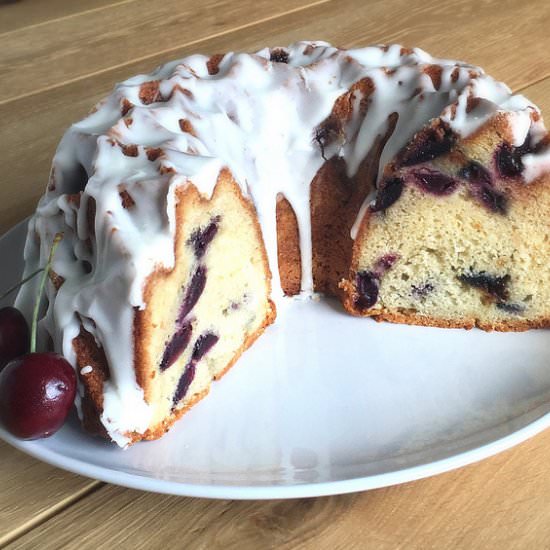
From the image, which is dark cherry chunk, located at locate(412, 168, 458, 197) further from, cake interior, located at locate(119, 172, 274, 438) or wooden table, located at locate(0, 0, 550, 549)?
wooden table, located at locate(0, 0, 550, 549)

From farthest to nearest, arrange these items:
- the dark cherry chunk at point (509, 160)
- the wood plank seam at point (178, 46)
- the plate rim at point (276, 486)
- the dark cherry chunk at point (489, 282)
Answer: the wood plank seam at point (178, 46) → the dark cherry chunk at point (489, 282) → the dark cherry chunk at point (509, 160) → the plate rim at point (276, 486)

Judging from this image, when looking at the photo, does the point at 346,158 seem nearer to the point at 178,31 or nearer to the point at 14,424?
the point at 14,424

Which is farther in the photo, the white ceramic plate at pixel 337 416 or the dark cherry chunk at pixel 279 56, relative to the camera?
the dark cherry chunk at pixel 279 56

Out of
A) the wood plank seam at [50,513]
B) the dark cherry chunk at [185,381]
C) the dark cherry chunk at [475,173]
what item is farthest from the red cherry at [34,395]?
the dark cherry chunk at [475,173]

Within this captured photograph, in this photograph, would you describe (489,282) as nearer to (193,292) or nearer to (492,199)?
(492,199)

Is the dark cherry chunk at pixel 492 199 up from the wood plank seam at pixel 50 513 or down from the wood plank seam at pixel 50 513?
up

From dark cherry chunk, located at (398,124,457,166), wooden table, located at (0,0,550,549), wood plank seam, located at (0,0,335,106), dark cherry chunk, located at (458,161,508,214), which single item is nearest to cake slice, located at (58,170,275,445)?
wooden table, located at (0,0,550,549)

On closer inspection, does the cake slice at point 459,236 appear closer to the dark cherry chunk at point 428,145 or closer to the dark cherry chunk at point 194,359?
the dark cherry chunk at point 428,145

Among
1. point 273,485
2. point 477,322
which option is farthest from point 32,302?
point 477,322
